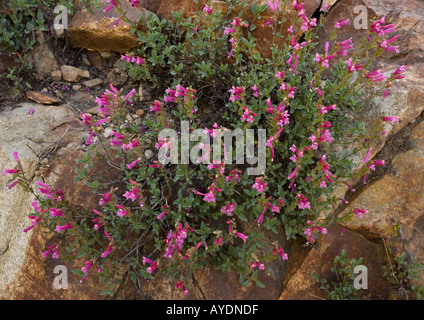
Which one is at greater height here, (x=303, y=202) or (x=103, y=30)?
(x=103, y=30)

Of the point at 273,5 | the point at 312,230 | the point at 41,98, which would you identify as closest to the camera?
the point at 312,230

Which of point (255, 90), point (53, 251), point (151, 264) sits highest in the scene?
point (255, 90)

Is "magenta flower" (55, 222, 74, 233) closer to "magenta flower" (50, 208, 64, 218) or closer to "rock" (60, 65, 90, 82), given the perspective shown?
"magenta flower" (50, 208, 64, 218)

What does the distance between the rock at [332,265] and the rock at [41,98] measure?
345 centimetres

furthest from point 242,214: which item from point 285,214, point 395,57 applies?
point 395,57

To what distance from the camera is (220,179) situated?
325 cm

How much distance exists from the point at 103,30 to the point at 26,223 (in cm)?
251

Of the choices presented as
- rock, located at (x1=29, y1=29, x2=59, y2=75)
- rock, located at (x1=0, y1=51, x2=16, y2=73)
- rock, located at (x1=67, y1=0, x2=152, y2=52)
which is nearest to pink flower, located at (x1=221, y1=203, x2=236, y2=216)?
rock, located at (x1=67, y1=0, x2=152, y2=52)

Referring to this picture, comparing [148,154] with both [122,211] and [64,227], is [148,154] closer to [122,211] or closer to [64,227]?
[122,211]

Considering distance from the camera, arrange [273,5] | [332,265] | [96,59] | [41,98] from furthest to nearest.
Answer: [96,59]
[41,98]
[273,5]
[332,265]

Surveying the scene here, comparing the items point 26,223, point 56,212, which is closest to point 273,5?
point 56,212

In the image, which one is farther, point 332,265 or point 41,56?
point 41,56

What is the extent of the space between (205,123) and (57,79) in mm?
2106

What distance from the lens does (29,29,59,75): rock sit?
15.6 feet
